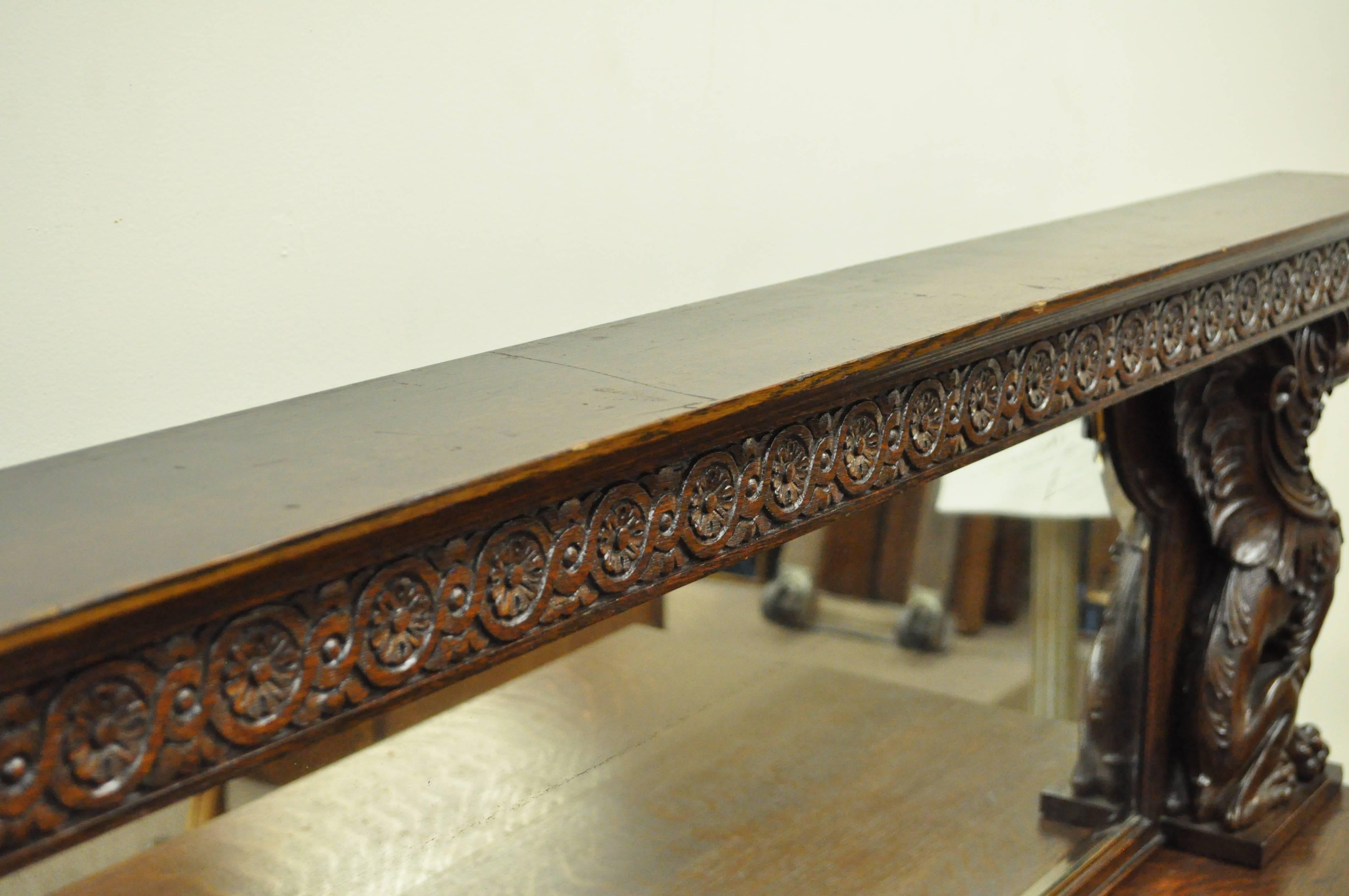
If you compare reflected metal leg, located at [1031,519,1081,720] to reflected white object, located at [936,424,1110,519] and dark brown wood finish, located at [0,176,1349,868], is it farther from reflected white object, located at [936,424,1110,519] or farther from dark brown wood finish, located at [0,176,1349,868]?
dark brown wood finish, located at [0,176,1349,868]

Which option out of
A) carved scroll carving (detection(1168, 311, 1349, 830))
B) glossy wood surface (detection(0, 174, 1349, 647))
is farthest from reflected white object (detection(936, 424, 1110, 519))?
glossy wood surface (detection(0, 174, 1349, 647))

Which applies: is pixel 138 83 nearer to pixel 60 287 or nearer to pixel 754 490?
pixel 60 287

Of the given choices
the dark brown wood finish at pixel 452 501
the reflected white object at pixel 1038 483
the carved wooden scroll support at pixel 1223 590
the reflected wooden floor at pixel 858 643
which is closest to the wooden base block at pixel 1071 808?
the carved wooden scroll support at pixel 1223 590

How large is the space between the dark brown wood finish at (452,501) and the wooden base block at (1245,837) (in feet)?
2.61

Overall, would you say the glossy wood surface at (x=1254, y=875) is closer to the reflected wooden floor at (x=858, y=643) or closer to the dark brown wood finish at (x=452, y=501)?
the reflected wooden floor at (x=858, y=643)

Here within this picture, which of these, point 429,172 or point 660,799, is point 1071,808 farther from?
point 429,172

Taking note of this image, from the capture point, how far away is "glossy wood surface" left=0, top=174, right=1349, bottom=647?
24.9 inches

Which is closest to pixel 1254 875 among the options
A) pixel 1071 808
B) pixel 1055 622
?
pixel 1071 808

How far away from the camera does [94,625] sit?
1.83 ft

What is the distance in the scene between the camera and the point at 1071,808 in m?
1.72

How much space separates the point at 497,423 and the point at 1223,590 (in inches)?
50.7

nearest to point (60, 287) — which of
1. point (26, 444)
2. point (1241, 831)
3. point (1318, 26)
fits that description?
point (26, 444)

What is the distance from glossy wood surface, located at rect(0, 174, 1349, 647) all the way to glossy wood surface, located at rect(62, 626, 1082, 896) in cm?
29

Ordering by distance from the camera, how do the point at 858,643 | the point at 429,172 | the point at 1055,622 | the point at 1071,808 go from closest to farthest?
the point at 429,172 → the point at 858,643 → the point at 1071,808 → the point at 1055,622
